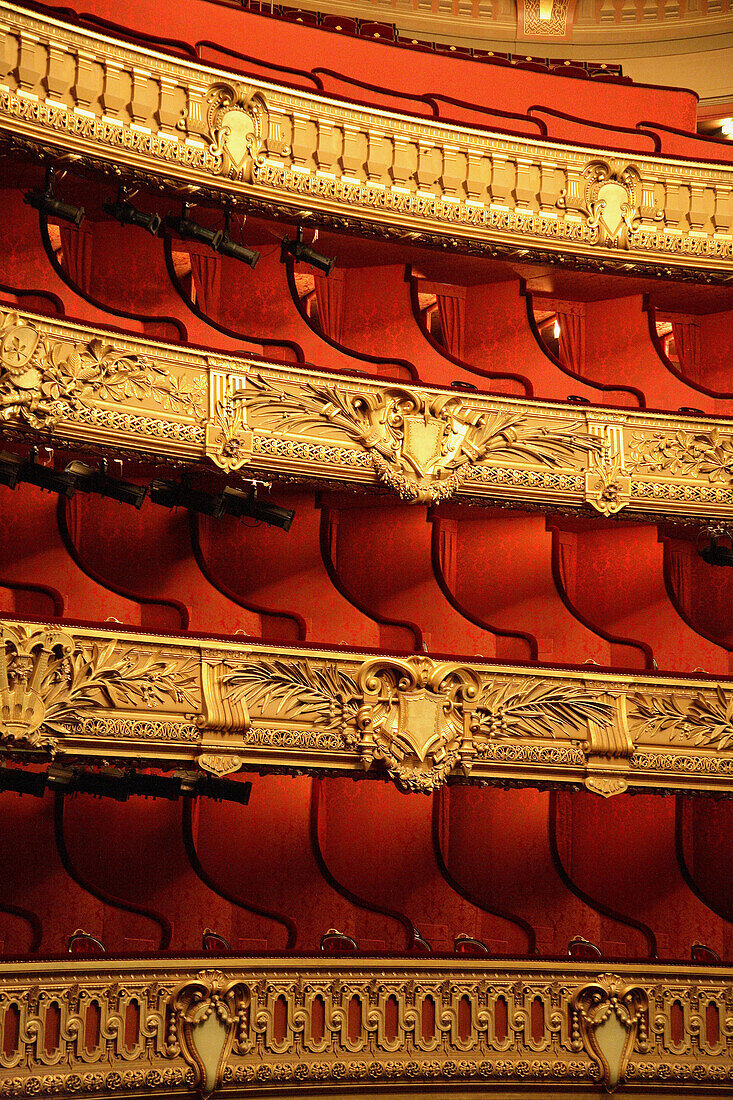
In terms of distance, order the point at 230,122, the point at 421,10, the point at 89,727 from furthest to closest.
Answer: the point at 421,10 → the point at 230,122 → the point at 89,727

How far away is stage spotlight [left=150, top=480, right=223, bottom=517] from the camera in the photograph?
8.02 m

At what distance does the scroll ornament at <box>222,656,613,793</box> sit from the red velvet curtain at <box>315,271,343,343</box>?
2.83m

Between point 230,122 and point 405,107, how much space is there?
202cm

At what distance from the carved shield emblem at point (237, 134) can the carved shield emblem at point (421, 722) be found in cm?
345

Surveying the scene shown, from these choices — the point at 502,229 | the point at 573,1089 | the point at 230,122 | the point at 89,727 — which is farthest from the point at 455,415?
the point at 573,1089

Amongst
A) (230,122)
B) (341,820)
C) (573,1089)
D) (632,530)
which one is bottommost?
(573,1089)

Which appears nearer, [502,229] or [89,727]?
[89,727]

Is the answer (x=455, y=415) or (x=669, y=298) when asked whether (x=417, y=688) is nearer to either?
(x=455, y=415)

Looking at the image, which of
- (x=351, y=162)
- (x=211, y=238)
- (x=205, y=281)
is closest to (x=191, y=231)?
(x=211, y=238)

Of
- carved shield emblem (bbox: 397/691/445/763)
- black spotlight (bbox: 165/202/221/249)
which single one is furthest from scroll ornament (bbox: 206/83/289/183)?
carved shield emblem (bbox: 397/691/445/763)

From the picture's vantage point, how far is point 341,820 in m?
9.06

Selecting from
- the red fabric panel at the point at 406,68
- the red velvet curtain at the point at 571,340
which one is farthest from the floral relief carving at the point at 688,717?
the red fabric panel at the point at 406,68

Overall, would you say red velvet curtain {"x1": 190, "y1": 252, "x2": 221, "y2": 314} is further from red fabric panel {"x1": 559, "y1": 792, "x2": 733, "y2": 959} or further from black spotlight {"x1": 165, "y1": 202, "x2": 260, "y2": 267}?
red fabric panel {"x1": 559, "y1": 792, "x2": 733, "y2": 959}

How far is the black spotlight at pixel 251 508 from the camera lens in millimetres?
8031
